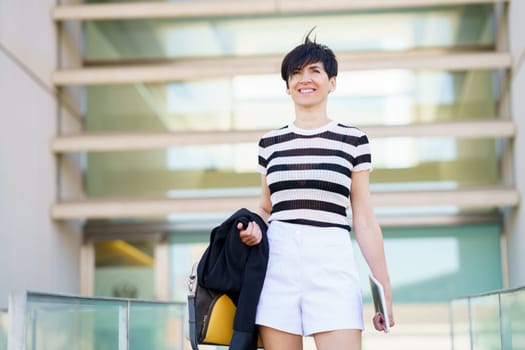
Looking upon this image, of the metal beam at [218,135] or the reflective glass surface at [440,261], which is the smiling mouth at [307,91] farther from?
the reflective glass surface at [440,261]

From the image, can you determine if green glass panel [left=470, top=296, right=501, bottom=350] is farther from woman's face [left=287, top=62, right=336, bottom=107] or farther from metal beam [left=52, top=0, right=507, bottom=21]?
metal beam [left=52, top=0, right=507, bottom=21]

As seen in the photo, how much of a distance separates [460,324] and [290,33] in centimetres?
505

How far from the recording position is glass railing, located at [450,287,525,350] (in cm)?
527

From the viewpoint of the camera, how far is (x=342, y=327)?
2660 millimetres

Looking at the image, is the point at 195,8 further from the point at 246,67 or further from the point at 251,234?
the point at 251,234

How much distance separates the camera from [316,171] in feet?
9.10

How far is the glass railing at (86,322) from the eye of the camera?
9.70ft

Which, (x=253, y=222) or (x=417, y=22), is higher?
(x=417, y=22)

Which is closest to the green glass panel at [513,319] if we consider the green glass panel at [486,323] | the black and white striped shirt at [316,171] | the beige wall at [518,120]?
the green glass panel at [486,323]

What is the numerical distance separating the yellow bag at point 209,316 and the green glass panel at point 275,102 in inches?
343

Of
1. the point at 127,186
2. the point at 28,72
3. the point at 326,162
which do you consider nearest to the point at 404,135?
the point at 127,186

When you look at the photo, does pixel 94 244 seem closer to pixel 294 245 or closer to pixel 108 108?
pixel 108 108

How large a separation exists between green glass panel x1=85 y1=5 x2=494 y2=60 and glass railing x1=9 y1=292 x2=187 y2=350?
5754mm

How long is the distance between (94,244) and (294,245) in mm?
9611
